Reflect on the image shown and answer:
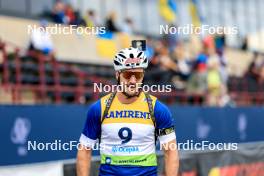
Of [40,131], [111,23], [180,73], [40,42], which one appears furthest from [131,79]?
[111,23]

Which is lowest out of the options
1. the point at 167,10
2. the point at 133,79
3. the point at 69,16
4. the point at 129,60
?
the point at 133,79

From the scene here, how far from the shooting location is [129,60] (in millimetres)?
5250

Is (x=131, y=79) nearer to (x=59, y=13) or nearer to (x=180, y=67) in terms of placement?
(x=59, y=13)

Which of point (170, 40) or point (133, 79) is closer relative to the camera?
point (133, 79)

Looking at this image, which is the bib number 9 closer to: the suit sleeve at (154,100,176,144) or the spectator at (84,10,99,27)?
the suit sleeve at (154,100,176,144)

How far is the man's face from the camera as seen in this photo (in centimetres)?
520

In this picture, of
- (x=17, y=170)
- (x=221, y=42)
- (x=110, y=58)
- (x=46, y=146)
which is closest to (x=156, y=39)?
(x=221, y=42)

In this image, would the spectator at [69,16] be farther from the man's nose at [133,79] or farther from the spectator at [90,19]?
the man's nose at [133,79]

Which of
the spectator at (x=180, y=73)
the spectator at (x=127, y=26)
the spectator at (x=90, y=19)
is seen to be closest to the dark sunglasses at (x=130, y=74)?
the spectator at (x=90, y=19)

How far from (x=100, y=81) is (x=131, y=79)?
8.80 metres

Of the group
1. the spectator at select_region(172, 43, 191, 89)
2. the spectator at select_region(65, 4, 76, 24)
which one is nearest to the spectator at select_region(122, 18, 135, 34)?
the spectator at select_region(172, 43, 191, 89)

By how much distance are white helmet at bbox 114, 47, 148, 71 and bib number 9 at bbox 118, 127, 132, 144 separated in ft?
1.76

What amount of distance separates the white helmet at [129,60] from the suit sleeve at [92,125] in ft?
1.28

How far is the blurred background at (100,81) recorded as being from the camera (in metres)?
9.84
